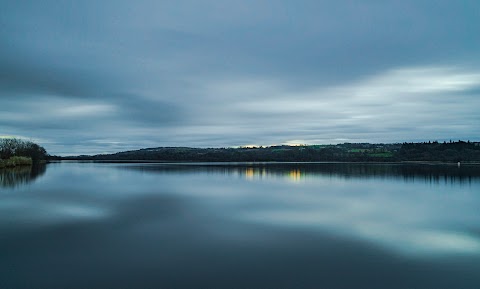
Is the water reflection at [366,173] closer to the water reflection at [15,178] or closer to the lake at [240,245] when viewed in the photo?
the water reflection at [15,178]

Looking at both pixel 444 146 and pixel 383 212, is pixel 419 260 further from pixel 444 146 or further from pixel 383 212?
pixel 444 146

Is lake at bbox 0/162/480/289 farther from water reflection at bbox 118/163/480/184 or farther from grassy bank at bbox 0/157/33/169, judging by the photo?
grassy bank at bbox 0/157/33/169

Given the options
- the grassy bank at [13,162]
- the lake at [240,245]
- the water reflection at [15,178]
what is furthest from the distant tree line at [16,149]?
the lake at [240,245]

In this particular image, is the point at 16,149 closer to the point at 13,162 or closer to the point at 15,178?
the point at 13,162

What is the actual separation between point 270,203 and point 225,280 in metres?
9.46

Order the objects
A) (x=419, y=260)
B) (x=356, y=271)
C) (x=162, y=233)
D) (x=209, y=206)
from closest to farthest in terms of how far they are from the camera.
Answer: (x=356, y=271), (x=419, y=260), (x=162, y=233), (x=209, y=206)

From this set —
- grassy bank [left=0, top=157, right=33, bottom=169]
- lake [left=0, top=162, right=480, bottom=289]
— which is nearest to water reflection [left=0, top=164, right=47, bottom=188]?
grassy bank [left=0, top=157, right=33, bottom=169]

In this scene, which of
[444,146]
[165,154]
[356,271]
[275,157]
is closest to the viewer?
[356,271]

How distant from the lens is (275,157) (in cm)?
10694

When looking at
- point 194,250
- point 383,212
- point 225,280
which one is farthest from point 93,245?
point 383,212

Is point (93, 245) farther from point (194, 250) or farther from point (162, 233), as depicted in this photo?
point (194, 250)

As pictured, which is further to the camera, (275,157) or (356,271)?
(275,157)

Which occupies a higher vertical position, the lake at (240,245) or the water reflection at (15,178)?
the water reflection at (15,178)

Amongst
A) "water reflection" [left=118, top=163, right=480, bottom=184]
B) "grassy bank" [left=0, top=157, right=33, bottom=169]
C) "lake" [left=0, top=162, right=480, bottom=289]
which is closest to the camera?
"lake" [left=0, top=162, right=480, bottom=289]
